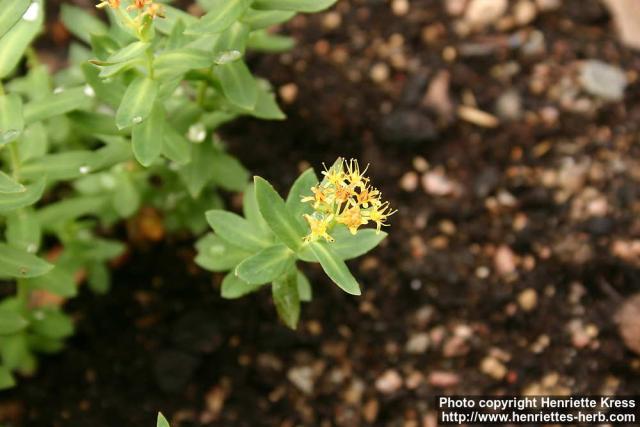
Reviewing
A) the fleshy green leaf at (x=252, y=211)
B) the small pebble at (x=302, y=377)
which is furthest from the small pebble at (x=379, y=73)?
the small pebble at (x=302, y=377)

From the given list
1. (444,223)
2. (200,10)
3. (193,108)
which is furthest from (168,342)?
(200,10)

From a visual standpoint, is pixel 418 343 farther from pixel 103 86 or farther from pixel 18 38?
pixel 18 38

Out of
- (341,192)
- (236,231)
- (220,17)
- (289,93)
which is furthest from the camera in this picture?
(289,93)

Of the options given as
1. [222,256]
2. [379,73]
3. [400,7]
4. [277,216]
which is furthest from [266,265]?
[400,7]

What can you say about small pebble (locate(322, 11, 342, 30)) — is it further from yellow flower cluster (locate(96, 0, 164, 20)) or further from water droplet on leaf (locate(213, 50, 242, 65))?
yellow flower cluster (locate(96, 0, 164, 20))

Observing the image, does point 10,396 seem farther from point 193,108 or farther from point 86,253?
point 193,108

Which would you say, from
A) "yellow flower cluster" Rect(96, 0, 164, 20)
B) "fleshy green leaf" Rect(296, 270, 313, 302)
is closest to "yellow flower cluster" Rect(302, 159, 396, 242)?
"fleshy green leaf" Rect(296, 270, 313, 302)
